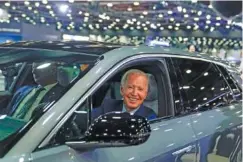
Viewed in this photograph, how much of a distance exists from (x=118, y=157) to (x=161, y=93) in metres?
0.89

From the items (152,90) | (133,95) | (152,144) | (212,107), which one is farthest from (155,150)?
(212,107)

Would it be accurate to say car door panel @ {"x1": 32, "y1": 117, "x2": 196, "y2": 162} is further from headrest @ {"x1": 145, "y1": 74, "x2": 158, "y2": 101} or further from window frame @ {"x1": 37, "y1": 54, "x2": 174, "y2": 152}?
headrest @ {"x1": 145, "y1": 74, "x2": 158, "y2": 101}

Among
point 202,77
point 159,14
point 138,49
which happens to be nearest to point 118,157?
point 138,49

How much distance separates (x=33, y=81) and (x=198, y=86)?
1290 millimetres

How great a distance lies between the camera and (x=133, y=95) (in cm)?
259

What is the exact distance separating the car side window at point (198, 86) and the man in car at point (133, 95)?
0.25m

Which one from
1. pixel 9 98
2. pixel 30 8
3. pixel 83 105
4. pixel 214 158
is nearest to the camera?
pixel 83 105

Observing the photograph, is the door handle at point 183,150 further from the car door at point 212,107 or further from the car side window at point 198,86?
the car side window at point 198,86

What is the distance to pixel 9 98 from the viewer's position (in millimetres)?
2449

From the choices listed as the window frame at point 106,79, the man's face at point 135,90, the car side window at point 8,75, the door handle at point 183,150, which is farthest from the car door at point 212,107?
the car side window at point 8,75

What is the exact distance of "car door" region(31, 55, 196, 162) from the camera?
1788 mm

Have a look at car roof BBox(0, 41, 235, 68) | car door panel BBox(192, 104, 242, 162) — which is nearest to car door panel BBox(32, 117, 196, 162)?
car door panel BBox(192, 104, 242, 162)

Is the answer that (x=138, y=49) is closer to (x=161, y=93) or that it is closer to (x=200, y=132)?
(x=161, y=93)

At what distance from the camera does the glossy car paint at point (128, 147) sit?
172 centimetres
